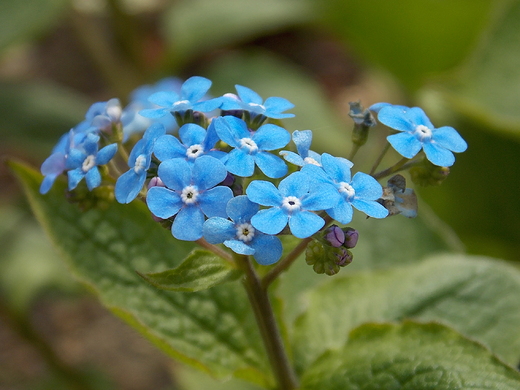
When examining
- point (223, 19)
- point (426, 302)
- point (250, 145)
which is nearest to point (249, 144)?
point (250, 145)

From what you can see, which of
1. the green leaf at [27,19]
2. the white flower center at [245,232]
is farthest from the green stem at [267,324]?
the green leaf at [27,19]

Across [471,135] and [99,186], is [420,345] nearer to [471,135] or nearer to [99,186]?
[99,186]

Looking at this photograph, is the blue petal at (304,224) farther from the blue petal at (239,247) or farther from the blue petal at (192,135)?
the blue petal at (192,135)

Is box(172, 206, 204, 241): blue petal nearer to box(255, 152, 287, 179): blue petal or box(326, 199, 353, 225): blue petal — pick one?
box(255, 152, 287, 179): blue petal

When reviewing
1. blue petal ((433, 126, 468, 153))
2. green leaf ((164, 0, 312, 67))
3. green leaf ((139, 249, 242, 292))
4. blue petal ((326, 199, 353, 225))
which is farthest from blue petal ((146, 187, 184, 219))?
green leaf ((164, 0, 312, 67))

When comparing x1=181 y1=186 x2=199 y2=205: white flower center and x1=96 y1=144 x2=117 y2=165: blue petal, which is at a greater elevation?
x1=181 y1=186 x2=199 y2=205: white flower center

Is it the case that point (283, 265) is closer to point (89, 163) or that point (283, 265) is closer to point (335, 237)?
point (335, 237)
